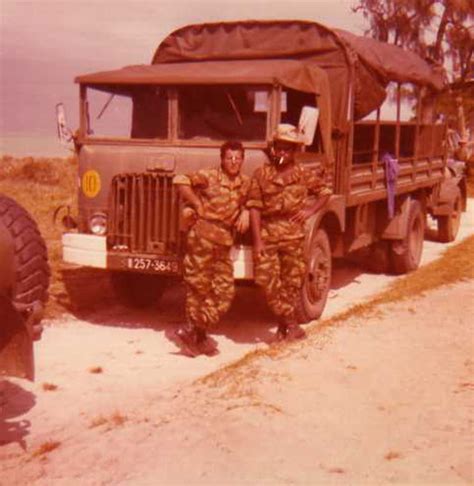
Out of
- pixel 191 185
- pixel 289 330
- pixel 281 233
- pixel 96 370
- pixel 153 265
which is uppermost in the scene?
pixel 191 185

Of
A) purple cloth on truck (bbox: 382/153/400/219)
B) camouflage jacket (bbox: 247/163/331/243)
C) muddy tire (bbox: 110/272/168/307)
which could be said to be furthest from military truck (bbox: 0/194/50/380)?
purple cloth on truck (bbox: 382/153/400/219)

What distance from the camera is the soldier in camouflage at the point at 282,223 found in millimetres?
7008

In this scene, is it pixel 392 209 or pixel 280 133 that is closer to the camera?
pixel 280 133

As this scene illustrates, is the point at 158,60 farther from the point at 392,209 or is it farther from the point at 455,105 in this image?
the point at 455,105

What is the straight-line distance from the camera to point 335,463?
4.16m

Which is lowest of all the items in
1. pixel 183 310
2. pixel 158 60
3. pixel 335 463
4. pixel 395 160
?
pixel 183 310

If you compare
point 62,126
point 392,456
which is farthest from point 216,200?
point 392,456

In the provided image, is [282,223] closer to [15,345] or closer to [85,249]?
[85,249]

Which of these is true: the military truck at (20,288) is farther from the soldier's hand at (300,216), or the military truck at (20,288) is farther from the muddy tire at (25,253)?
the soldier's hand at (300,216)

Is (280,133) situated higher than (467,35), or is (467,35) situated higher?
(467,35)

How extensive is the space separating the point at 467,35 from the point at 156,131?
27.5 m

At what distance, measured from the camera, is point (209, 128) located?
7.76m

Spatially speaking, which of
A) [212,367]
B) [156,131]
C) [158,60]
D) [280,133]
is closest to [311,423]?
[212,367]

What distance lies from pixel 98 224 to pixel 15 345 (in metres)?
3.69
